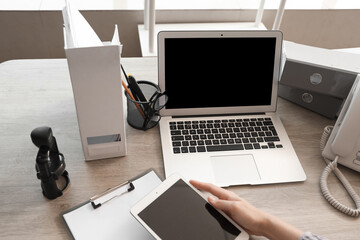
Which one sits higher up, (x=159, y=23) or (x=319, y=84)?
(x=319, y=84)

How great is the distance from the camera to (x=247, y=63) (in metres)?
0.91

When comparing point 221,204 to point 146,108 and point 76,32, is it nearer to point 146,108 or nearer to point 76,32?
point 146,108

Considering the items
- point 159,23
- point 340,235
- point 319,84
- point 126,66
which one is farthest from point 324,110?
point 159,23

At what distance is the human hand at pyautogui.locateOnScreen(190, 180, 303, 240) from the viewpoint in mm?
641

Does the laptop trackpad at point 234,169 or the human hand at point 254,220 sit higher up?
the human hand at point 254,220

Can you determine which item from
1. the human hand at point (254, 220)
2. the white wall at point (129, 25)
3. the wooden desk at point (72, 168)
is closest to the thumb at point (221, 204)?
the human hand at point (254, 220)

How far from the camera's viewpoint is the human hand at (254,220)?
64 centimetres

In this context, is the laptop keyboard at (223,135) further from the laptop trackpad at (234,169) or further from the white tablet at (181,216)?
the white tablet at (181,216)

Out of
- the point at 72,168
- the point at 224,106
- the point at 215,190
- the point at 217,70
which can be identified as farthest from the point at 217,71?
the point at 72,168

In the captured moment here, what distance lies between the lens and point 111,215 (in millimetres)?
683

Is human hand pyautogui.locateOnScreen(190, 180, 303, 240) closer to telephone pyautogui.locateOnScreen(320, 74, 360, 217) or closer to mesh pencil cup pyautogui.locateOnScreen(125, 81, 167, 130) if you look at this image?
telephone pyautogui.locateOnScreen(320, 74, 360, 217)

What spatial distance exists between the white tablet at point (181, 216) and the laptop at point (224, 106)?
115 mm
